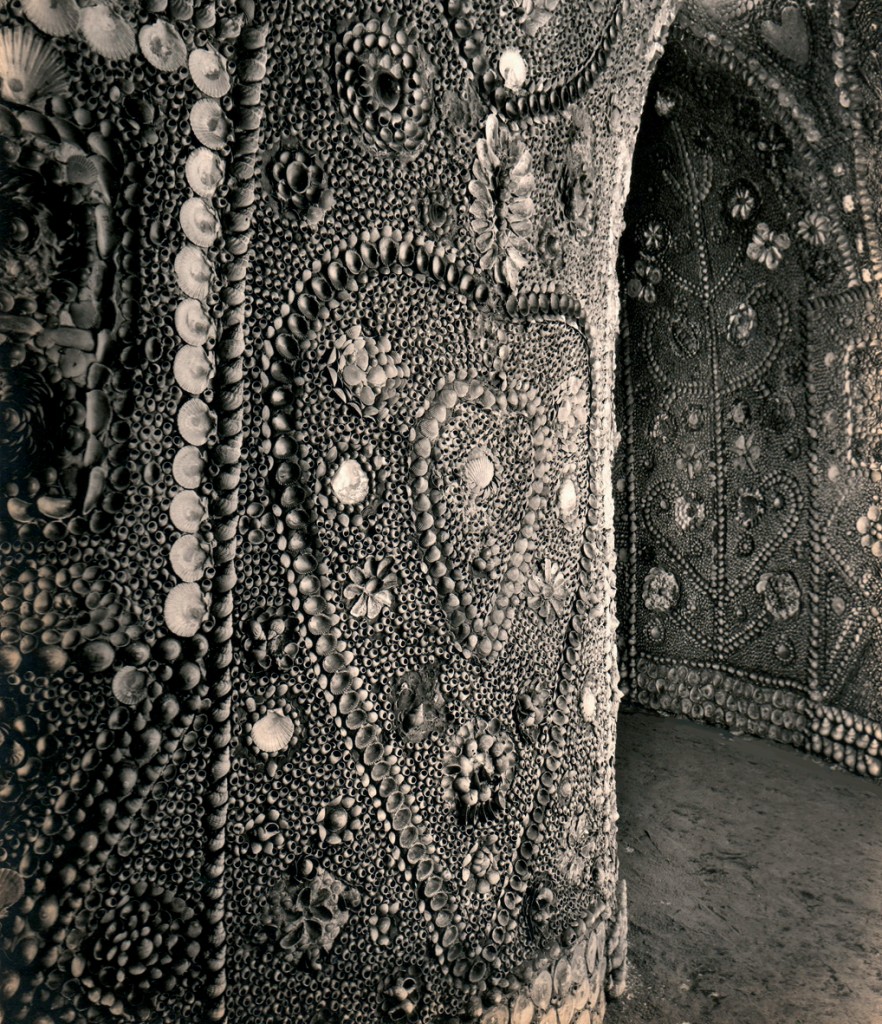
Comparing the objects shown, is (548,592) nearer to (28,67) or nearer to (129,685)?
(129,685)

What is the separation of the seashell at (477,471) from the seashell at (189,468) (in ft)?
0.56

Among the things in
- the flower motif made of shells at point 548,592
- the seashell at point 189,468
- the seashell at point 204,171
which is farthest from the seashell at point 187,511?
the flower motif made of shells at point 548,592

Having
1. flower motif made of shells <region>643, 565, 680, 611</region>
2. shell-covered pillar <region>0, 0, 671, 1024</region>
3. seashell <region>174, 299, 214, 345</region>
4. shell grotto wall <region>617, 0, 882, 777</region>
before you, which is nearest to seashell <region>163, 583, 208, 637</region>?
shell-covered pillar <region>0, 0, 671, 1024</region>

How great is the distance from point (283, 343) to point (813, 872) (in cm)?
88

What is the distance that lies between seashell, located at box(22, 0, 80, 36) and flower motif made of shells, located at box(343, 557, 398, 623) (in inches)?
10.6

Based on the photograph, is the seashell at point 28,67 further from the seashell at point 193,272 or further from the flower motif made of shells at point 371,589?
the flower motif made of shells at point 371,589

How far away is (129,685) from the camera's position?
0.38 m

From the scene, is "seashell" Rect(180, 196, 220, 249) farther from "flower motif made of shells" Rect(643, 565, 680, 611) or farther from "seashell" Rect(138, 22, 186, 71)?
"flower motif made of shells" Rect(643, 565, 680, 611)

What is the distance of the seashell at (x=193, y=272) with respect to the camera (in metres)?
0.39

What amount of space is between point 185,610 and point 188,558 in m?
0.02

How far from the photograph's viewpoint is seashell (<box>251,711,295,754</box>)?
424 millimetres

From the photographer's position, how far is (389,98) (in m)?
0.46

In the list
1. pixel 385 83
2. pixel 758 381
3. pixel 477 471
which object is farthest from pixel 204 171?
pixel 758 381

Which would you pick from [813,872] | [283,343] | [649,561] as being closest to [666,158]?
[649,561]
